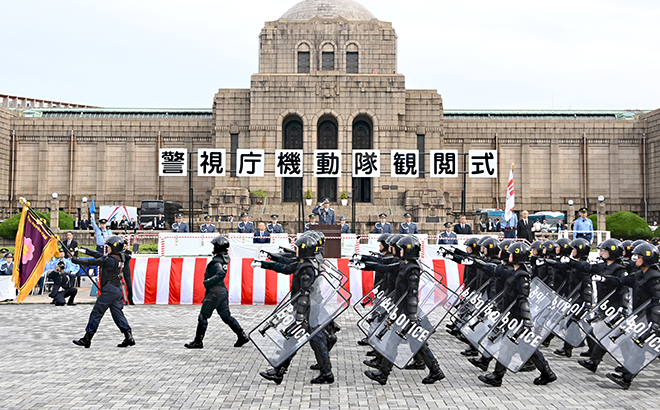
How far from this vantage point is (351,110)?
4016 centimetres

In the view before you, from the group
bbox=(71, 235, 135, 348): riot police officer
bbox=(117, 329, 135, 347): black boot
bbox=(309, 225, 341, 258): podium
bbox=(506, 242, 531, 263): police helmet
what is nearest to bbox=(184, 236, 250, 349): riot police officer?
bbox=(117, 329, 135, 347): black boot

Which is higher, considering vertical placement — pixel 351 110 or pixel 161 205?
pixel 351 110

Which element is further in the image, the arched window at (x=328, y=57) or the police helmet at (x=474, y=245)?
the arched window at (x=328, y=57)

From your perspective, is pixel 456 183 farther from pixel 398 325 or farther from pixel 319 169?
pixel 398 325

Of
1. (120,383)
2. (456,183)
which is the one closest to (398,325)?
(120,383)

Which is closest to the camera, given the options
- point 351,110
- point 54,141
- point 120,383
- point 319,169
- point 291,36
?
point 120,383

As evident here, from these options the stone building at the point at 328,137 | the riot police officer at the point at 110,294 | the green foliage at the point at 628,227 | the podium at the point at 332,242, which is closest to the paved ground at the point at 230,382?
the riot police officer at the point at 110,294

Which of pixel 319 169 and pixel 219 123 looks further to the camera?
pixel 219 123

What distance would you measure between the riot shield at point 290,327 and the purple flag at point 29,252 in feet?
26.2

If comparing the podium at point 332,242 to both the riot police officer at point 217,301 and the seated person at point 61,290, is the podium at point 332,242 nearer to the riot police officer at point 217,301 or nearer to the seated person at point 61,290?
the seated person at point 61,290

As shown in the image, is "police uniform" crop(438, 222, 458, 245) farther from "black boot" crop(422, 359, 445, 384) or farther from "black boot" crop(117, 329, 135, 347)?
"black boot" crop(117, 329, 135, 347)

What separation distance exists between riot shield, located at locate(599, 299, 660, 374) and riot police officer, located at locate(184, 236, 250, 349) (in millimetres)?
6296

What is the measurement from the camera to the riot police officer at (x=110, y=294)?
35.5ft

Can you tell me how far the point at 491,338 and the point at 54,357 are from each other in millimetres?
7277
